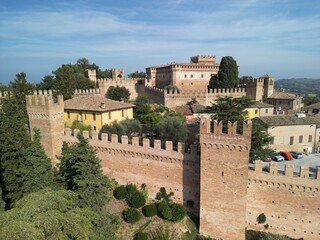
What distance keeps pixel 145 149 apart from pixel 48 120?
7.72m

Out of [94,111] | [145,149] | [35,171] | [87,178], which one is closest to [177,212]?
[145,149]

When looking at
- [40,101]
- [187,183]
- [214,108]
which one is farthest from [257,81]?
[40,101]

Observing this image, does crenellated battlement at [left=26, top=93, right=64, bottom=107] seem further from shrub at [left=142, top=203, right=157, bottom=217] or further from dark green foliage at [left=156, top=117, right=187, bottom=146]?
shrub at [left=142, top=203, right=157, bottom=217]

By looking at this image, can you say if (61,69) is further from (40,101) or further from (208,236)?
(208,236)

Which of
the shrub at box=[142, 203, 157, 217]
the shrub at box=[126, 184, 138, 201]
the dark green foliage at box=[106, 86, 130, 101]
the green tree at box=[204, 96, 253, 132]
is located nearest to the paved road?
the green tree at box=[204, 96, 253, 132]

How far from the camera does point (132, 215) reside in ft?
54.6

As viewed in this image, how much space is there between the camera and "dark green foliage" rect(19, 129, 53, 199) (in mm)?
17156

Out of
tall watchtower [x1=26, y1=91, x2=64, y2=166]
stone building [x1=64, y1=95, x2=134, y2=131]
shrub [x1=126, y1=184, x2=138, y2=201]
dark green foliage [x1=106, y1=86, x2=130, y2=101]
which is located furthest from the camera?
dark green foliage [x1=106, y1=86, x2=130, y2=101]

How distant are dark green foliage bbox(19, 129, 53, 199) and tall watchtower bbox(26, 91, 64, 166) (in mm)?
1645

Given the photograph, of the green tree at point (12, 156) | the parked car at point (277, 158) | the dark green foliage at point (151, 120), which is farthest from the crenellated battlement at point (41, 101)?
the parked car at point (277, 158)

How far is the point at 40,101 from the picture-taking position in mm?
19562

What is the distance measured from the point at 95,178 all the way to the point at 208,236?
751cm

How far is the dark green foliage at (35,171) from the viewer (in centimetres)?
1716

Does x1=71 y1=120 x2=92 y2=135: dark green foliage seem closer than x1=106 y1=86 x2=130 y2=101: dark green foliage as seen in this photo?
Yes
